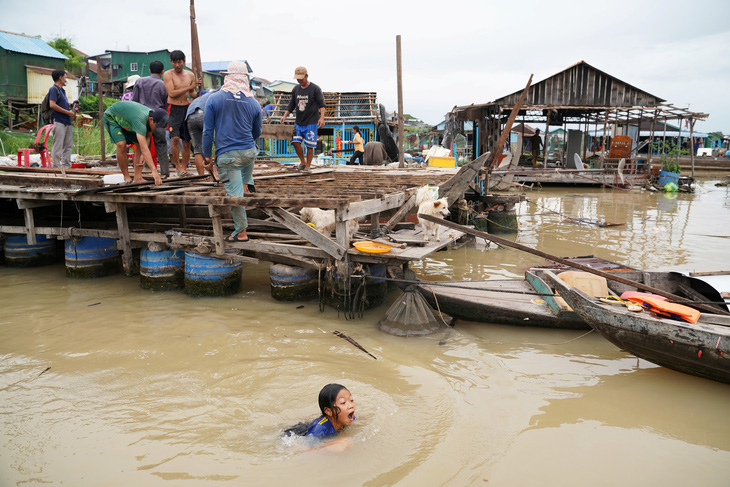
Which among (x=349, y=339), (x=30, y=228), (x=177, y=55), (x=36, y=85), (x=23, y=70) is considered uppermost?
(x=23, y=70)

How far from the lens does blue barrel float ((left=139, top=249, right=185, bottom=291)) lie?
7137mm

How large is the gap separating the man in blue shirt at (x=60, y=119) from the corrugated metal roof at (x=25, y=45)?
2011 cm

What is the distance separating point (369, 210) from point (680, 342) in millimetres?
3600

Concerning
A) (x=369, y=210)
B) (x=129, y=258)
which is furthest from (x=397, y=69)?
(x=129, y=258)

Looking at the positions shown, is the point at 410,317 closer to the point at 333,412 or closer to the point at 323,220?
the point at 323,220

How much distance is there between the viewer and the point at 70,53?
3794cm

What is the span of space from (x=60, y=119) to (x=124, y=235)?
3458 mm

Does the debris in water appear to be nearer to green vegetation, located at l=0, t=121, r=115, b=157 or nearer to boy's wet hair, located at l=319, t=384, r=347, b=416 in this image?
boy's wet hair, located at l=319, t=384, r=347, b=416

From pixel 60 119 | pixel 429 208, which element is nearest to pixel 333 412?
pixel 429 208

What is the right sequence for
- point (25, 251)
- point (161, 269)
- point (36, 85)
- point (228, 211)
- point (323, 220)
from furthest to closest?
point (36, 85) < point (25, 251) < point (161, 269) < point (228, 211) < point (323, 220)

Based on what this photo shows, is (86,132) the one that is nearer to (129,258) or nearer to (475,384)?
(129,258)

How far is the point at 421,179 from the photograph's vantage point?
950 cm

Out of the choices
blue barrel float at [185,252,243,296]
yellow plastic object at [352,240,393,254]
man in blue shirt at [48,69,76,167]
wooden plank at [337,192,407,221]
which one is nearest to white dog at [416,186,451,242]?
wooden plank at [337,192,407,221]

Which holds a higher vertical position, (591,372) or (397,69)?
(397,69)
